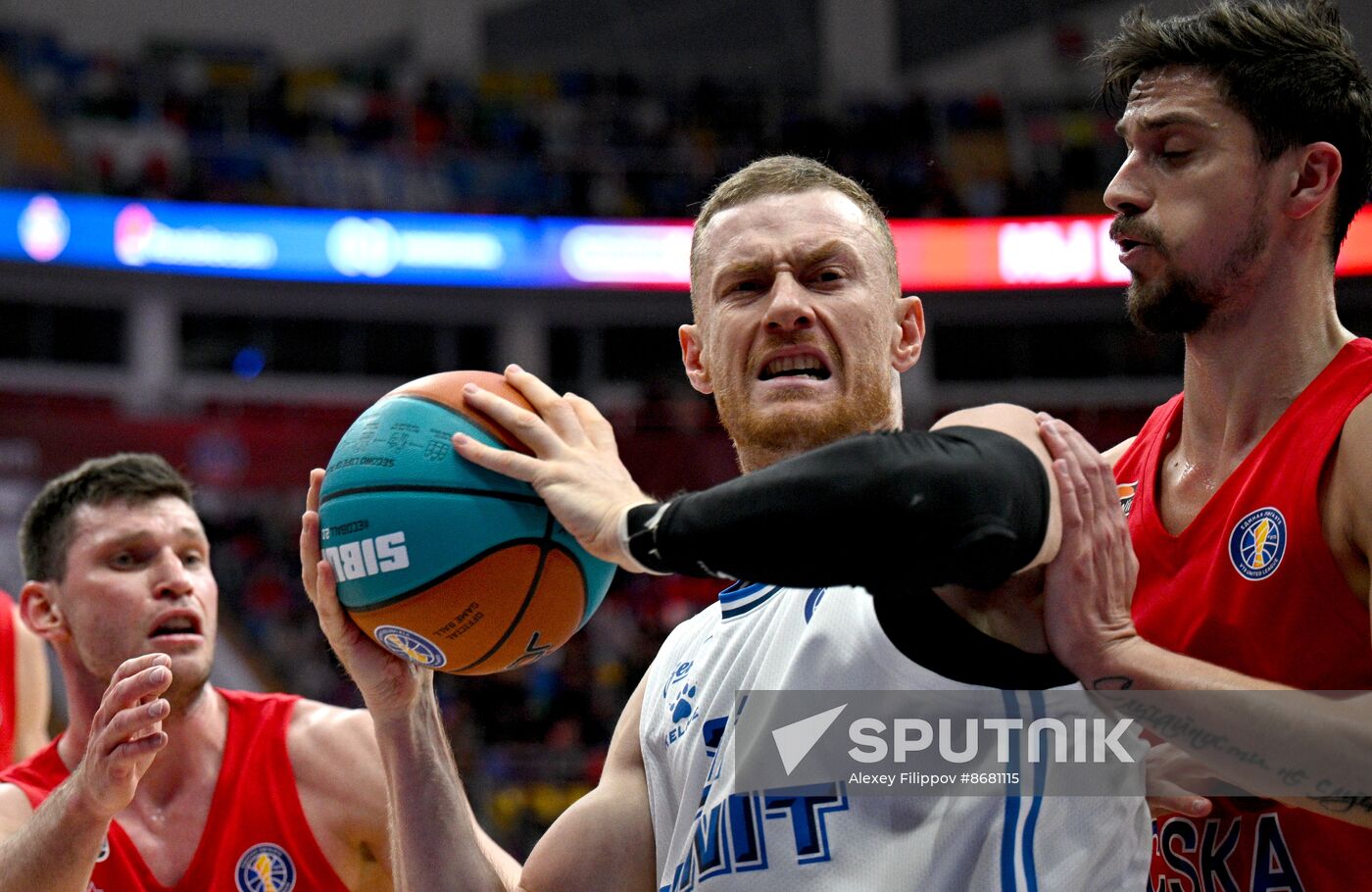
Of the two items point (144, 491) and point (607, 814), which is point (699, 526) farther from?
point (144, 491)

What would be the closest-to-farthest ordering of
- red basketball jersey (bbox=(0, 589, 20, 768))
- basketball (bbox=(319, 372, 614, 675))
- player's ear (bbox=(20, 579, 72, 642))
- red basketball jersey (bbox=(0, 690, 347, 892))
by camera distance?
basketball (bbox=(319, 372, 614, 675))
red basketball jersey (bbox=(0, 690, 347, 892))
player's ear (bbox=(20, 579, 72, 642))
red basketball jersey (bbox=(0, 589, 20, 768))

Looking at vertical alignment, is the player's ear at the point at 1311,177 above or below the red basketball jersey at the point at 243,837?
above

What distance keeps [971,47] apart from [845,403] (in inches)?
737

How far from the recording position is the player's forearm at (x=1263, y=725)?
7.02 feet

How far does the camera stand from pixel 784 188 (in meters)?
2.74

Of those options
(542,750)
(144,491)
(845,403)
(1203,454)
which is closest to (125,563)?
(144,491)

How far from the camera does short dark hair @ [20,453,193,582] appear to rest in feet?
12.9

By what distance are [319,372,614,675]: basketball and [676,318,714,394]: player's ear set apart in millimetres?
527

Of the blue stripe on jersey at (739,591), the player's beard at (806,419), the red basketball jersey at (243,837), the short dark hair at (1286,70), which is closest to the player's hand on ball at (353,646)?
the blue stripe on jersey at (739,591)

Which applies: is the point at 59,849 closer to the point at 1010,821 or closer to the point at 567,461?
the point at 567,461

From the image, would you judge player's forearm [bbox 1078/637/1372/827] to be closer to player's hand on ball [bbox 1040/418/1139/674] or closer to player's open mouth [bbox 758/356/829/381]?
player's hand on ball [bbox 1040/418/1139/674]

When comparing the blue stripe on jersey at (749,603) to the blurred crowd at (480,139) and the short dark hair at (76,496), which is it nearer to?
the short dark hair at (76,496)

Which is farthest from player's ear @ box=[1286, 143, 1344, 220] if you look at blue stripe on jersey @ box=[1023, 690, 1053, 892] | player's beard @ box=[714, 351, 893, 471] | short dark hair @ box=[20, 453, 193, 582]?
short dark hair @ box=[20, 453, 193, 582]

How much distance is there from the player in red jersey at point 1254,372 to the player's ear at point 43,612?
114 inches
